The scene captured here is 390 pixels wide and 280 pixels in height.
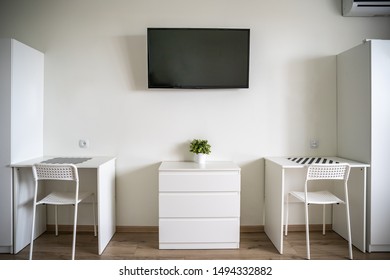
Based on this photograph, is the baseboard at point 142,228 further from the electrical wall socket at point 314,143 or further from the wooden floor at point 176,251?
the electrical wall socket at point 314,143

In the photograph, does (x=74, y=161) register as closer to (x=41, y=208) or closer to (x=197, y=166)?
(x=41, y=208)

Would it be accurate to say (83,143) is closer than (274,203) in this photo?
No

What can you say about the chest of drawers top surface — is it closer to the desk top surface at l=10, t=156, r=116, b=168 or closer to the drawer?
the drawer

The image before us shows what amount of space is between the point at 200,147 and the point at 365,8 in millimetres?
2261

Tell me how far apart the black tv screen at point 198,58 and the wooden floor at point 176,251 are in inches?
63.4

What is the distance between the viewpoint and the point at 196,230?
2.95 metres

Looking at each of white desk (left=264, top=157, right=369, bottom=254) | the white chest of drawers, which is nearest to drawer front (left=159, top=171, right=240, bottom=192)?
the white chest of drawers

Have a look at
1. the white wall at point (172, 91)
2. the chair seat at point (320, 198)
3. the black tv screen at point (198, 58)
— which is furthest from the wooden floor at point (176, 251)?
the black tv screen at point (198, 58)

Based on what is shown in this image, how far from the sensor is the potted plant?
3.25 m

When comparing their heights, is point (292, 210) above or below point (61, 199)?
below

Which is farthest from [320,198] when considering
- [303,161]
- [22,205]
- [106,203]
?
[22,205]

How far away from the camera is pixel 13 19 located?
3.38m

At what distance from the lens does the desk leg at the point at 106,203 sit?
112 inches

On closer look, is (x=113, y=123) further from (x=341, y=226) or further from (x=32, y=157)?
(x=341, y=226)
